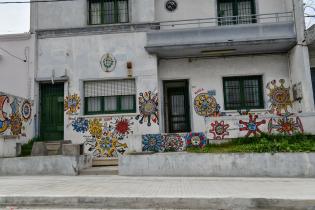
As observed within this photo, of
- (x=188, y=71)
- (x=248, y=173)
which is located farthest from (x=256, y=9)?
(x=248, y=173)

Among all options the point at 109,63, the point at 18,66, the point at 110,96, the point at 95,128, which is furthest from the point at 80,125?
the point at 18,66

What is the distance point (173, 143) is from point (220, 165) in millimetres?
2363

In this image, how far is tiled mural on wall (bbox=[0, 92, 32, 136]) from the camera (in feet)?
38.4

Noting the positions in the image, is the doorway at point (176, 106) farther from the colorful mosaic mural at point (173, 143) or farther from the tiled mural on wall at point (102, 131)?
the colorful mosaic mural at point (173, 143)

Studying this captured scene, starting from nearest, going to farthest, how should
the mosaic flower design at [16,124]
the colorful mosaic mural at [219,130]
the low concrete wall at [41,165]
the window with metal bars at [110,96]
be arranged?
the low concrete wall at [41,165] → the colorful mosaic mural at [219,130] → the mosaic flower design at [16,124] → the window with metal bars at [110,96]

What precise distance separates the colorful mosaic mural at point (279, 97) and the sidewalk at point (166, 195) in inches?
223

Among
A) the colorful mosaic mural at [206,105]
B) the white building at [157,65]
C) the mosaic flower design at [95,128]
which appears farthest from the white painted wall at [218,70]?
the mosaic flower design at [95,128]

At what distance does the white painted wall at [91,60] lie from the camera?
44.8 feet

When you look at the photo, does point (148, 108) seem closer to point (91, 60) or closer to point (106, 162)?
point (106, 162)

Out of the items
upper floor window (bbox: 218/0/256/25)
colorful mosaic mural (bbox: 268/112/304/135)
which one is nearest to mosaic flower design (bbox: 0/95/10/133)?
colorful mosaic mural (bbox: 268/112/304/135)

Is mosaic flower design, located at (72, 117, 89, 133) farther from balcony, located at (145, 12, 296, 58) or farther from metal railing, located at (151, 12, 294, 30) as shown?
metal railing, located at (151, 12, 294, 30)

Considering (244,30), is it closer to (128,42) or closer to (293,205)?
(128,42)

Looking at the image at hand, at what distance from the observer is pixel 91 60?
13953 millimetres

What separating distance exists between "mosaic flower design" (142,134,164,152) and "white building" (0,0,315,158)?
1.18 meters
